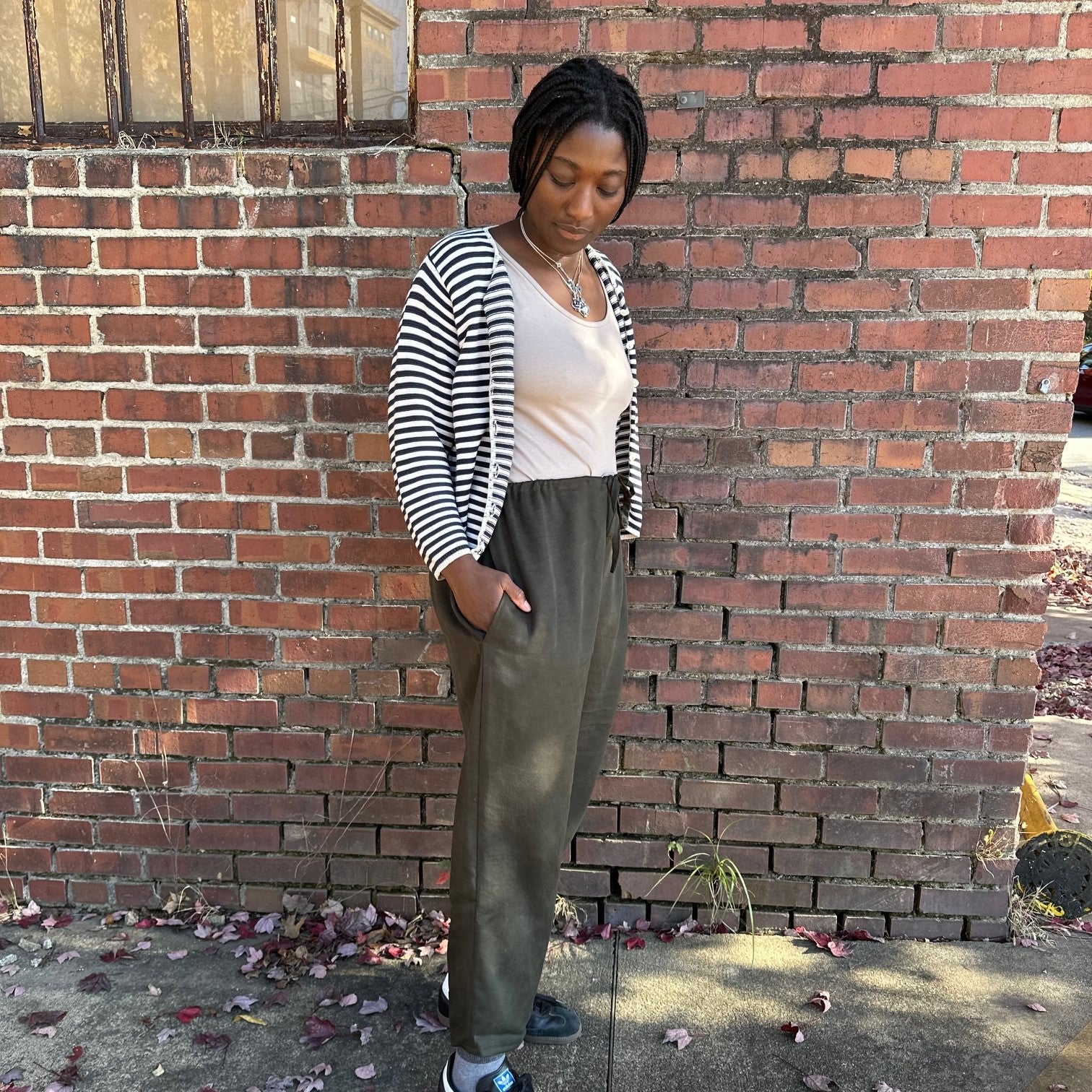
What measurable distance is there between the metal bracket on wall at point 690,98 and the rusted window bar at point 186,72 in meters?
1.32

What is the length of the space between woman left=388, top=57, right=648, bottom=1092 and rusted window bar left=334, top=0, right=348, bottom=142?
83 cm

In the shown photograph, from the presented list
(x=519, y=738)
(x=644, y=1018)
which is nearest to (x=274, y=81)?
(x=519, y=738)

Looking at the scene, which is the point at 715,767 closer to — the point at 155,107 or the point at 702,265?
the point at 702,265

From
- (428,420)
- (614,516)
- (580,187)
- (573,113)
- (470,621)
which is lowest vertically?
(470,621)

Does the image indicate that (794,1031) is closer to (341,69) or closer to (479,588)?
(479,588)

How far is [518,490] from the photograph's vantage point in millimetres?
2047

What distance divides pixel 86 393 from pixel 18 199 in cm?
54

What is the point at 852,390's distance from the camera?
262 cm

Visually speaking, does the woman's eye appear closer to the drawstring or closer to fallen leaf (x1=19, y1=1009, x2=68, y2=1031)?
the drawstring

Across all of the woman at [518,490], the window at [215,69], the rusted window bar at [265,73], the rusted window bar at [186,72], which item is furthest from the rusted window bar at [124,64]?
the woman at [518,490]

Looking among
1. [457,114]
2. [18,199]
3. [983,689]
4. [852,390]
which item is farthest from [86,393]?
[983,689]

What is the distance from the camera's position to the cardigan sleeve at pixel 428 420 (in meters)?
1.94

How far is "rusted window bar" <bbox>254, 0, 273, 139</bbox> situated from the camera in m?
2.65

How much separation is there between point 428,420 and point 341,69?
129 cm
